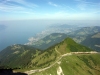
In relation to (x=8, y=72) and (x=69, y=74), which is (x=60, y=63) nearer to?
(x=69, y=74)

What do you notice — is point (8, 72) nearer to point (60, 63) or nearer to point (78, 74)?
point (60, 63)

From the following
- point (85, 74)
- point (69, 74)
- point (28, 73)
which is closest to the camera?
point (28, 73)

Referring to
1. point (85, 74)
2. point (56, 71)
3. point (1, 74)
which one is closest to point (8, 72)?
point (1, 74)

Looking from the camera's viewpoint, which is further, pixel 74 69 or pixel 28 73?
pixel 74 69

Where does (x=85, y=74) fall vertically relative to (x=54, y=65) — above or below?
below

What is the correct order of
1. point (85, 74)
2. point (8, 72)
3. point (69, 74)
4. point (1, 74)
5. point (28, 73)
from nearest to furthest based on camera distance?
point (1, 74), point (8, 72), point (28, 73), point (69, 74), point (85, 74)

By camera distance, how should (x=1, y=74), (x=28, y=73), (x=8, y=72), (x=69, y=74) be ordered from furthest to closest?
1. (x=69, y=74)
2. (x=28, y=73)
3. (x=8, y=72)
4. (x=1, y=74)

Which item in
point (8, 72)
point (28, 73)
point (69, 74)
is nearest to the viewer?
point (8, 72)

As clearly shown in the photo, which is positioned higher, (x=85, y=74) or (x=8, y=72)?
(x=8, y=72)

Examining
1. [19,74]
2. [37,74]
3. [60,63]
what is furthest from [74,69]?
[19,74]
